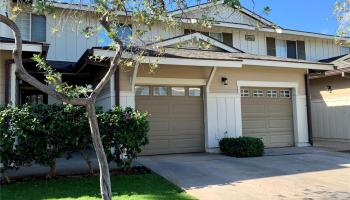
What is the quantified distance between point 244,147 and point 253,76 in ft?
12.2

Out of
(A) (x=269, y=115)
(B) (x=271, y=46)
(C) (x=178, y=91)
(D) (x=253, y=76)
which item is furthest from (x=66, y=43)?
(B) (x=271, y=46)

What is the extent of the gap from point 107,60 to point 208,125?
452cm

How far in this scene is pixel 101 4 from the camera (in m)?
5.80

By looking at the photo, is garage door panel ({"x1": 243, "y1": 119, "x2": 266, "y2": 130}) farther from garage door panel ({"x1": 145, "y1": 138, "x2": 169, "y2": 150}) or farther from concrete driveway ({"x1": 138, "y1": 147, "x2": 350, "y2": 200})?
garage door panel ({"x1": 145, "y1": 138, "x2": 169, "y2": 150})

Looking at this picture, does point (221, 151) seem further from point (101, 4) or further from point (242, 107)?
point (101, 4)

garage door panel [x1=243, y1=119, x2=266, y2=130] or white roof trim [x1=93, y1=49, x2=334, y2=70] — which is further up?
white roof trim [x1=93, y1=49, x2=334, y2=70]

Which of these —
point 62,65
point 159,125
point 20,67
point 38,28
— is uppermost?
point 38,28

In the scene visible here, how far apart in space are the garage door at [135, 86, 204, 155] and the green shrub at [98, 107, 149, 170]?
3580 mm

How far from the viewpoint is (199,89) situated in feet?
45.8

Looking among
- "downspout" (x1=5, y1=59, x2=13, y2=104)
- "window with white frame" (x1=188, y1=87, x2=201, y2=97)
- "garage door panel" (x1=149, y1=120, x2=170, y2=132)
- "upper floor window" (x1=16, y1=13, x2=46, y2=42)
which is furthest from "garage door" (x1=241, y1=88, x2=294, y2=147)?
"upper floor window" (x1=16, y1=13, x2=46, y2=42)

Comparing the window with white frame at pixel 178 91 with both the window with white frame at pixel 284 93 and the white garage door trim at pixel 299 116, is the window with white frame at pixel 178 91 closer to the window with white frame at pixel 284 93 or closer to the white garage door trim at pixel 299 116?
the white garage door trim at pixel 299 116

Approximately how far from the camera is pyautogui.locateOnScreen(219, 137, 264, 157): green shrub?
12296mm

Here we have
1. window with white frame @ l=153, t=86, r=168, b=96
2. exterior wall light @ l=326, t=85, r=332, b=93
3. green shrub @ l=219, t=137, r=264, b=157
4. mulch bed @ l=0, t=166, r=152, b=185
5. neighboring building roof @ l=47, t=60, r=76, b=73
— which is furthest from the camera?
exterior wall light @ l=326, t=85, r=332, b=93

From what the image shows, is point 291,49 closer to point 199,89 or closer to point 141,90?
point 199,89
